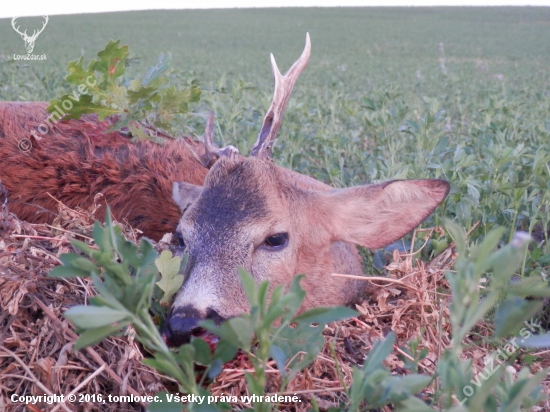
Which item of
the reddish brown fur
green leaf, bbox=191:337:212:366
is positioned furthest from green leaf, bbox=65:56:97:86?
green leaf, bbox=191:337:212:366

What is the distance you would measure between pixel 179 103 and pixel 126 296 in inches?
93.9

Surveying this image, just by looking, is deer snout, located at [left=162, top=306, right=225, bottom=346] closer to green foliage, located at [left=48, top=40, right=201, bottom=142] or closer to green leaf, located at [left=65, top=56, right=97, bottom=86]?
green foliage, located at [left=48, top=40, right=201, bottom=142]

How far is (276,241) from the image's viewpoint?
284 centimetres

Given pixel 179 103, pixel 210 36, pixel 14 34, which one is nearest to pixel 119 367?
pixel 179 103

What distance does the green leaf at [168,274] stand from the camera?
235 centimetres

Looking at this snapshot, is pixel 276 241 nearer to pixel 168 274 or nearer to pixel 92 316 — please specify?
pixel 168 274

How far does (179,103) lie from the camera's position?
12.3ft

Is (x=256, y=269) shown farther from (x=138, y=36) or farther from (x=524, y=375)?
(x=138, y=36)

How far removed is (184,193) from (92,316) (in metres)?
2.00

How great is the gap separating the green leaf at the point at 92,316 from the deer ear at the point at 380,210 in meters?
1.77

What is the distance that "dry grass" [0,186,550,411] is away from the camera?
2.15 m
